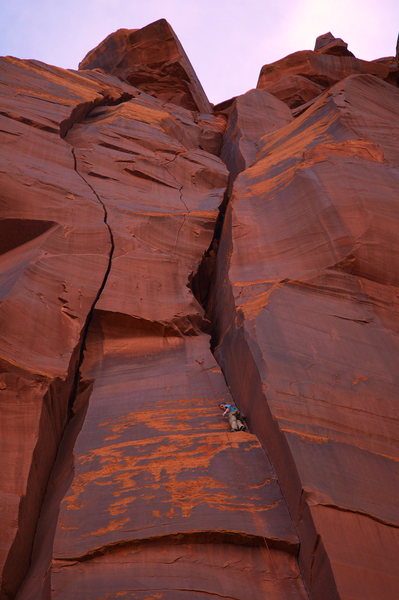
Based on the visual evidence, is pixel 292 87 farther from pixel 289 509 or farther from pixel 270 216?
pixel 289 509

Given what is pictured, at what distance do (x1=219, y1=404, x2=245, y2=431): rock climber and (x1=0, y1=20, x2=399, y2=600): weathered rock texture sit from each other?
107mm

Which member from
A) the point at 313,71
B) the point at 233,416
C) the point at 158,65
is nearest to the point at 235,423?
the point at 233,416

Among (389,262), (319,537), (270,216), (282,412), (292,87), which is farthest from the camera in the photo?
(292,87)

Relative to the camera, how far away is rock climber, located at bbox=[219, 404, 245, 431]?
250 inches

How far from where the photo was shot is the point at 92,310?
8.25 metres

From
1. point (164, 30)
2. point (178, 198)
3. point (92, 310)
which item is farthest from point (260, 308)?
point (164, 30)

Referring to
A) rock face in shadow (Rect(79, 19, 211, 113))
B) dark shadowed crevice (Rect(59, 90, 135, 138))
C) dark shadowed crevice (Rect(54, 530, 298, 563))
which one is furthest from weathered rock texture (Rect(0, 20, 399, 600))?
rock face in shadow (Rect(79, 19, 211, 113))

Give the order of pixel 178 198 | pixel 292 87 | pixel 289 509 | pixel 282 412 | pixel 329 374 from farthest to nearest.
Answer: pixel 292 87 → pixel 178 198 → pixel 329 374 → pixel 282 412 → pixel 289 509

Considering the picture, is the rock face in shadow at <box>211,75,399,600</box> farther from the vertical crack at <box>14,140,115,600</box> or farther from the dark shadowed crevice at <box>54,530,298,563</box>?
the vertical crack at <box>14,140,115,600</box>

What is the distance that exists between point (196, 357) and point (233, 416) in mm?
1583

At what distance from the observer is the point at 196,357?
7.89 metres

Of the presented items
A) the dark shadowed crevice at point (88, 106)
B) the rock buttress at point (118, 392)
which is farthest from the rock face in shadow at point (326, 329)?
the dark shadowed crevice at point (88, 106)

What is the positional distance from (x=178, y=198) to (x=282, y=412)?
6748mm

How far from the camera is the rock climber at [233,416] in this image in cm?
635
